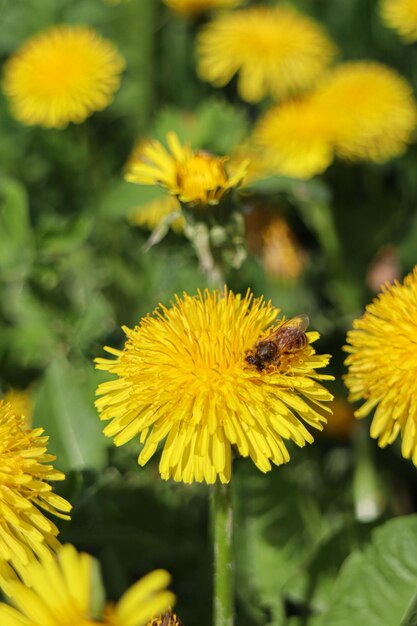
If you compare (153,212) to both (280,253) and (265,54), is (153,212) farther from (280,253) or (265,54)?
(265,54)

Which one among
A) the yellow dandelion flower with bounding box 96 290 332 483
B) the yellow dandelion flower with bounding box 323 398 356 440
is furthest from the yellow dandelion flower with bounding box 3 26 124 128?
the yellow dandelion flower with bounding box 96 290 332 483

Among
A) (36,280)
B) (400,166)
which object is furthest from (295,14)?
(36,280)

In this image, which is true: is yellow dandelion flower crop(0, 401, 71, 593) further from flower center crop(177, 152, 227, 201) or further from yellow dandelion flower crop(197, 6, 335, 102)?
yellow dandelion flower crop(197, 6, 335, 102)

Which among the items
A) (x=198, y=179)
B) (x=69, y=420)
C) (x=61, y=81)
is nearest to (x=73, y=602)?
(x=198, y=179)

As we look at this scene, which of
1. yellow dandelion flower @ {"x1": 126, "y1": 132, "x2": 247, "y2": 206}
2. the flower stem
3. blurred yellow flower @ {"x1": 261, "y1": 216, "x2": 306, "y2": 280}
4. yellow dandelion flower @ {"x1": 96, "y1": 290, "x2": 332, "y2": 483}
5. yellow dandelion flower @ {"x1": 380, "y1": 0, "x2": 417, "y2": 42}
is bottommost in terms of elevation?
blurred yellow flower @ {"x1": 261, "y1": 216, "x2": 306, "y2": 280}

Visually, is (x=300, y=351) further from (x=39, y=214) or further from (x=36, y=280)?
(x=39, y=214)
